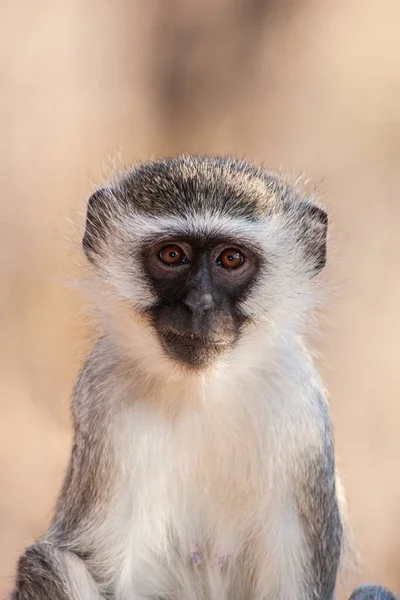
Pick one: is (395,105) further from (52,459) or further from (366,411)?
(52,459)

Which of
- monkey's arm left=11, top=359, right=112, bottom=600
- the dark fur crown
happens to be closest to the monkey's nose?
the dark fur crown

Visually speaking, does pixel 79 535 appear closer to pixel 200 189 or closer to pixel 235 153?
pixel 200 189

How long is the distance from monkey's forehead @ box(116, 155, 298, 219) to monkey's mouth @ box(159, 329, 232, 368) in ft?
1.46

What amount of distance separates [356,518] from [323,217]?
3229 millimetres

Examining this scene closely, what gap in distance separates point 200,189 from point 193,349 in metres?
0.59

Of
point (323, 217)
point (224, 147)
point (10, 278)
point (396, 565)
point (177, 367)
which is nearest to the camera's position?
point (177, 367)

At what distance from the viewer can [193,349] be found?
3.43 m

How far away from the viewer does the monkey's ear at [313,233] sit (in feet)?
12.7

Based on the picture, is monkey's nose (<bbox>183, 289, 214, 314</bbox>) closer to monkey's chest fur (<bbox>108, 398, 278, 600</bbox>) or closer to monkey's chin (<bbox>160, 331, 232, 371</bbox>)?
monkey's chin (<bbox>160, 331, 232, 371</bbox>)

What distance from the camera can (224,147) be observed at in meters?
7.39

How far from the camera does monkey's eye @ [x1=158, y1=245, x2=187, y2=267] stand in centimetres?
355

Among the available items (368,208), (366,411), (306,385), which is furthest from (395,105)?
(306,385)

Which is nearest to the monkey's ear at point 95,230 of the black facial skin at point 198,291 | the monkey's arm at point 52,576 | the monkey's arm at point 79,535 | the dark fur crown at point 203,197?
the dark fur crown at point 203,197

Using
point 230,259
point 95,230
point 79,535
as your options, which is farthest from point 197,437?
point 95,230
